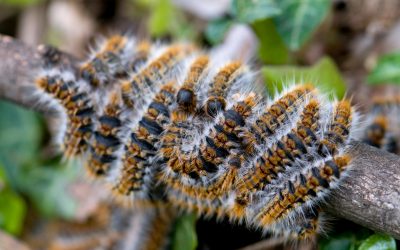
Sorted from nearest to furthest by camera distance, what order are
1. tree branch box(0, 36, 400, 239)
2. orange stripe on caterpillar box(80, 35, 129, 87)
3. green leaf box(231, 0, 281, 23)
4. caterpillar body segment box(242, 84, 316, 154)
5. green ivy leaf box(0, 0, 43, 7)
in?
tree branch box(0, 36, 400, 239), caterpillar body segment box(242, 84, 316, 154), orange stripe on caterpillar box(80, 35, 129, 87), green leaf box(231, 0, 281, 23), green ivy leaf box(0, 0, 43, 7)

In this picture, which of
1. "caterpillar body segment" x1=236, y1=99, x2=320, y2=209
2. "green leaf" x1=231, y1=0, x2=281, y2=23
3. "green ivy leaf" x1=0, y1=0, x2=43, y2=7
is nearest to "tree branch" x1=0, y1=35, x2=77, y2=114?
"green leaf" x1=231, y1=0, x2=281, y2=23

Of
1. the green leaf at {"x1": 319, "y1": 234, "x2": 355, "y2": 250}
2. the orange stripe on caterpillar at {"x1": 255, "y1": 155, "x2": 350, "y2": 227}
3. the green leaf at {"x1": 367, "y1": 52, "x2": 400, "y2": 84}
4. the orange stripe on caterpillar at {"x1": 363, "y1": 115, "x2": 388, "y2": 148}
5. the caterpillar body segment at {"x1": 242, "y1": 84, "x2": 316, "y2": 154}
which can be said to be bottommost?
the green leaf at {"x1": 319, "y1": 234, "x2": 355, "y2": 250}

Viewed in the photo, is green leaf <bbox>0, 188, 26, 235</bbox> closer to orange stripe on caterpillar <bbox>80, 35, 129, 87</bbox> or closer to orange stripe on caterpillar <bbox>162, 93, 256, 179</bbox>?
orange stripe on caterpillar <bbox>80, 35, 129, 87</bbox>

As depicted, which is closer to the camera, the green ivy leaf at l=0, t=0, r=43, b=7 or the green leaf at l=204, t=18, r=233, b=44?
the green leaf at l=204, t=18, r=233, b=44

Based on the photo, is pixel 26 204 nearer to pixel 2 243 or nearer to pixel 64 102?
pixel 2 243

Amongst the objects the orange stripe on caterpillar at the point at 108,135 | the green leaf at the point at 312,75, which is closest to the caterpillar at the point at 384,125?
the green leaf at the point at 312,75

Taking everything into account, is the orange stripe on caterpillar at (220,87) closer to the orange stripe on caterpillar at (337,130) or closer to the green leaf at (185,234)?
Result: the orange stripe on caterpillar at (337,130)

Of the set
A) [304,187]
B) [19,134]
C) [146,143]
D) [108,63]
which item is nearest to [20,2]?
[19,134]

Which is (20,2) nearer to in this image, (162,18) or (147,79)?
(162,18)
